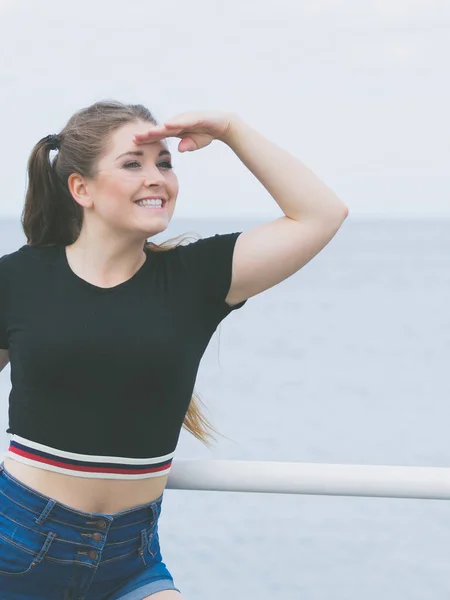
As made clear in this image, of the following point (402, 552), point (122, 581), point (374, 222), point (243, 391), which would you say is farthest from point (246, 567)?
point (374, 222)

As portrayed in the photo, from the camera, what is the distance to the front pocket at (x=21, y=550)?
1987 mm

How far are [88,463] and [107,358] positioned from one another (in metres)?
0.21

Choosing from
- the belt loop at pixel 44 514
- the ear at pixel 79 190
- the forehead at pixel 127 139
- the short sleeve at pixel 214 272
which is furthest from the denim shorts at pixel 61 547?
the forehead at pixel 127 139

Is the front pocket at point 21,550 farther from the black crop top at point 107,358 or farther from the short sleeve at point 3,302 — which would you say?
the short sleeve at point 3,302

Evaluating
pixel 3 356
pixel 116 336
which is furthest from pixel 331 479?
pixel 3 356

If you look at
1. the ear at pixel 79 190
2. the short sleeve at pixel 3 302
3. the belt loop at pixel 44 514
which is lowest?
the belt loop at pixel 44 514

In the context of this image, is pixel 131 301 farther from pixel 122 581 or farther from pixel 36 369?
pixel 122 581

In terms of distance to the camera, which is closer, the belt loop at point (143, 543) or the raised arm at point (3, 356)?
the belt loop at point (143, 543)

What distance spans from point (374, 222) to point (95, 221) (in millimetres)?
112118

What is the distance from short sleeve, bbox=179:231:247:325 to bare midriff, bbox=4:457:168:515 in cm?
37

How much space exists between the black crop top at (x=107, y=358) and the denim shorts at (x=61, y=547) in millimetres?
79

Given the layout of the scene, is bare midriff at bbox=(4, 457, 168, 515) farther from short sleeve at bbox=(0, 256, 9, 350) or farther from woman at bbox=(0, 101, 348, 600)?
short sleeve at bbox=(0, 256, 9, 350)

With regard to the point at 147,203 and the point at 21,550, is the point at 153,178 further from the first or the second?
the point at 21,550

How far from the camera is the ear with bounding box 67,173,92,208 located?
7.02 ft
